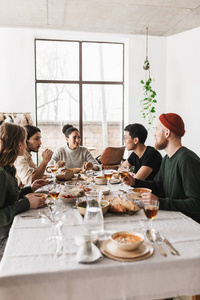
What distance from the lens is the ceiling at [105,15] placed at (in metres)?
4.23

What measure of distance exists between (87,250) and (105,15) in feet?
14.8

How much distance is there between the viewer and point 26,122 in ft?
17.5

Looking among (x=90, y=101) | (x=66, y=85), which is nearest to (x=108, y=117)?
(x=90, y=101)

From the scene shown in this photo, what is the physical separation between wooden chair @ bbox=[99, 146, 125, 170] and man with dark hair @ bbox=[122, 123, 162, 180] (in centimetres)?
157

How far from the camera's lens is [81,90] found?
19.8 ft

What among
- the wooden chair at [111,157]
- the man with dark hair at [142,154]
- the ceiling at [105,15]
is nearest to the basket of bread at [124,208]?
the man with dark hair at [142,154]

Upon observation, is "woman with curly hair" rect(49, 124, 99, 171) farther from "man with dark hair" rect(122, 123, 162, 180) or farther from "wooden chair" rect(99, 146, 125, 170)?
"wooden chair" rect(99, 146, 125, 170)

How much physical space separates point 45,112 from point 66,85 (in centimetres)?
74

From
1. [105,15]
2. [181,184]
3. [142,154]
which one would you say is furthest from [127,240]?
[105,15]

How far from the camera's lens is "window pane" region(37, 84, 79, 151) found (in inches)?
233

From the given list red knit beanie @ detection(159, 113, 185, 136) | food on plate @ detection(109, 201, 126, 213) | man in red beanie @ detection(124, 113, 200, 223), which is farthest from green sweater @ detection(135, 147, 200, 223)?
food on plate @ detection(109, 201, 126, 213)

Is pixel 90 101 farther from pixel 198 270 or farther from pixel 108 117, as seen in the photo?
pixel 198 270

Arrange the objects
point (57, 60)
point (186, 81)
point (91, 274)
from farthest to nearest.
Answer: point (57, 60), point (186, 81), point (91, 274)

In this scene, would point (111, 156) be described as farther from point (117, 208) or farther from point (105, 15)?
point (117, 208)
